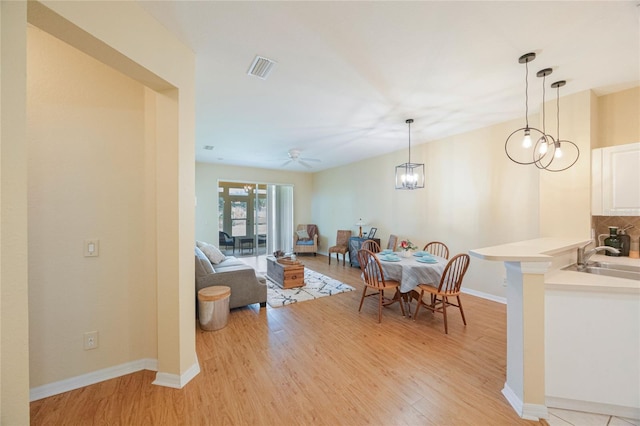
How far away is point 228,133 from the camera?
13.4ft

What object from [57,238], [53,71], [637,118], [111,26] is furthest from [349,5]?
[637,118]

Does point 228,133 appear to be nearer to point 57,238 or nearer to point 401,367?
point 57,238

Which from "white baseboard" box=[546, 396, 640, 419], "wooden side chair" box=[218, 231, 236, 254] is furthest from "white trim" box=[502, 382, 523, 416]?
"wooden side chair" box=[218, 231, 236, 254]

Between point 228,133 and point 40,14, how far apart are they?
2986 mm

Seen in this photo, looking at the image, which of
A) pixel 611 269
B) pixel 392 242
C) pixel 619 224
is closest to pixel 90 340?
pixel 611 269

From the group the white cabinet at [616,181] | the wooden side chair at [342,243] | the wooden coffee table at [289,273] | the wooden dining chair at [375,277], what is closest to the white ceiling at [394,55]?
the white cabinet at [616,181]

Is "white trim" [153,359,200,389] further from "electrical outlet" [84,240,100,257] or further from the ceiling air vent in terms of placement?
the ceiling air vent

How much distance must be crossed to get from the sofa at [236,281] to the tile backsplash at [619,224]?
4276 millimetres

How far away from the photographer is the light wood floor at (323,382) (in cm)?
162

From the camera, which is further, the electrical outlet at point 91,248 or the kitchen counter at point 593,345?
the electrical outlet at point 91,248

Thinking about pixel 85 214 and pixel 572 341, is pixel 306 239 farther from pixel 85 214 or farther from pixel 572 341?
pixel 572 341

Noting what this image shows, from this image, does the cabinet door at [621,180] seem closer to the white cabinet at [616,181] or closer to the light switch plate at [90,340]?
the white cabinet at [616,181]

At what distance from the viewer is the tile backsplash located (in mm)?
Result: 2559

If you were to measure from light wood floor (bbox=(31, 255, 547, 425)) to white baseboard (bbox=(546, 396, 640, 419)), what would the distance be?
0.23 m
